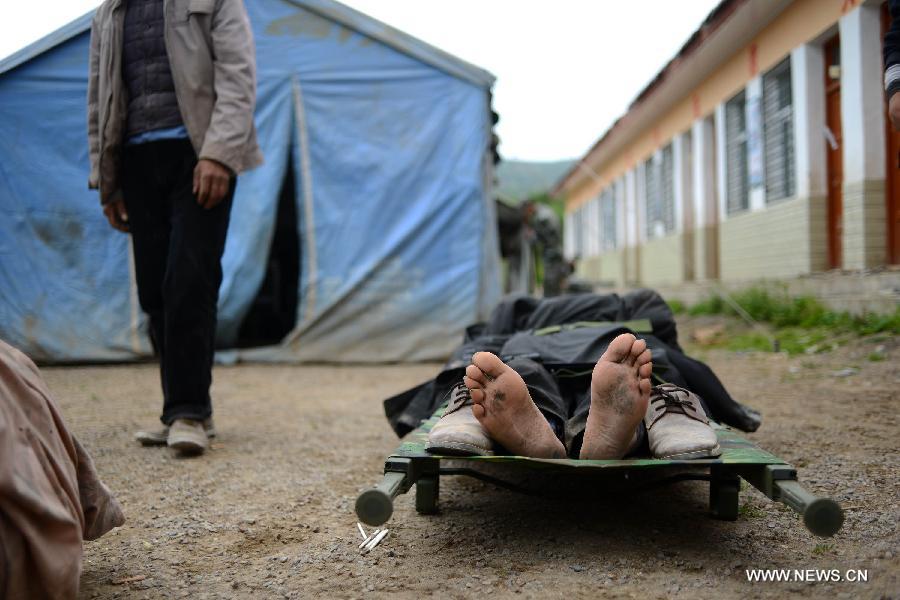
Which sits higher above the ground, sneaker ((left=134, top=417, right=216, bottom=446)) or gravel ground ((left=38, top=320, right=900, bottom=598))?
sneaker ((left=134, top=417, right=216, bottom=446))

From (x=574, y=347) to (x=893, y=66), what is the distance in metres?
1.27

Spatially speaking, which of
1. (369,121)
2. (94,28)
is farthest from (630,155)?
(94,28)

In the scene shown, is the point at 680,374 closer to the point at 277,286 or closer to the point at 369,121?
the point at 369,121

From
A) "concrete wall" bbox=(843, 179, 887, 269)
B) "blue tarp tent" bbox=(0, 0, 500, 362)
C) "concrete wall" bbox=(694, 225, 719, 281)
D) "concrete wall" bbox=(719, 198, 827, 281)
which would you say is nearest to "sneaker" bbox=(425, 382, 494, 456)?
"blue tarp tent" bbox=(0, 0, 500, 362)

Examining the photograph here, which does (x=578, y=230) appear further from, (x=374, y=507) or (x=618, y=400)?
(x=374, y=507)

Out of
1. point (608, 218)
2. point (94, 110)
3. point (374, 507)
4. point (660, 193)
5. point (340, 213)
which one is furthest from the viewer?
point (608, 218)

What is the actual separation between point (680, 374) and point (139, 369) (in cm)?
467

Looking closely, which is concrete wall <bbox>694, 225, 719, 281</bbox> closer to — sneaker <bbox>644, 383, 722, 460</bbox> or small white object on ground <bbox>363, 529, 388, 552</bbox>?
sneaker <bbox>644, 383, 722, 460</bbox>

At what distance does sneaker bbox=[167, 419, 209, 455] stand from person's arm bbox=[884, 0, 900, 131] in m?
2.46

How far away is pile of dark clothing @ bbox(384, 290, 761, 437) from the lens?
6.98 ft

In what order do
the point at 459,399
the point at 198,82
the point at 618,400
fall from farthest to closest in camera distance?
the point at 198,82
the point at 459,399
the point at 618,400

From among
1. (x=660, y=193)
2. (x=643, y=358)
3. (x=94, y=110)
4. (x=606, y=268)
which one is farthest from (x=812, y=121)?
(x=606, y=268)

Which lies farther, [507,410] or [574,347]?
[574,347]

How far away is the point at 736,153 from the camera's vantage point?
877 centimetres
